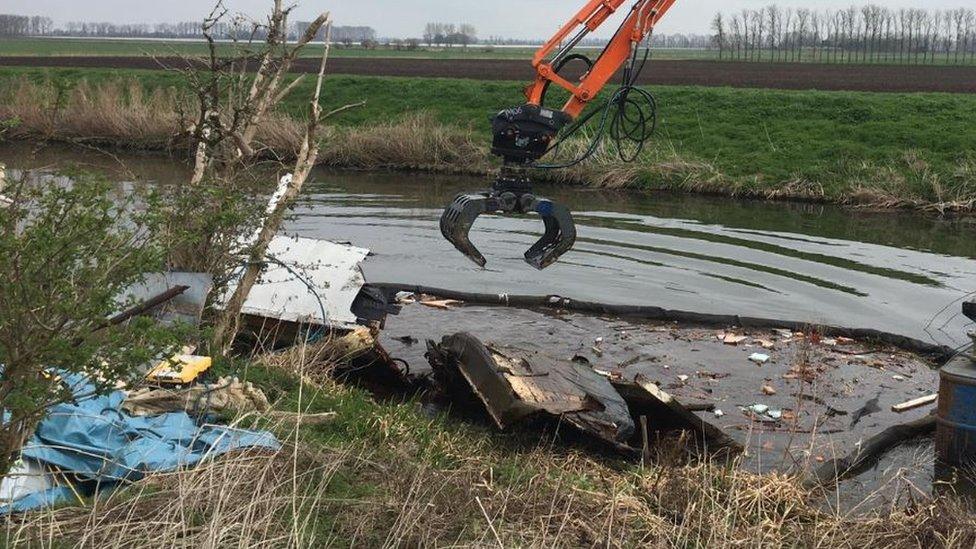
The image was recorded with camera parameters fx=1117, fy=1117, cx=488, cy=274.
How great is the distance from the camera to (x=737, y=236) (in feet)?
64.6

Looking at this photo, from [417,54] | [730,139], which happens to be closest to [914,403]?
[730,139]

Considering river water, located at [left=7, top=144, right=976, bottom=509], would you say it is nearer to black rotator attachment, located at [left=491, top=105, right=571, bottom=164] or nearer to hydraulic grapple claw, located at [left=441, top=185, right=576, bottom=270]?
hydraulic grapple claw, located at [left=441, top=185, right=576, bottom=270]

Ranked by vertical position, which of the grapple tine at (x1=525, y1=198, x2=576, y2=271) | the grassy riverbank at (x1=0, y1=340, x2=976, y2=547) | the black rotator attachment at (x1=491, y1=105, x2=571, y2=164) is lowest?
the grassy riverbank at (x1=0, y1=340, x2=976, y2=547)

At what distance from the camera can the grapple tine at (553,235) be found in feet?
34.3

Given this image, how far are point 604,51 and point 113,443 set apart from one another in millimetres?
6526

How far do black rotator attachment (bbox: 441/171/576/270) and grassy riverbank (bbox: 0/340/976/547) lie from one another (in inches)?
77.5

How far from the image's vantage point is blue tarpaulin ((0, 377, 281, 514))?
6.09 m

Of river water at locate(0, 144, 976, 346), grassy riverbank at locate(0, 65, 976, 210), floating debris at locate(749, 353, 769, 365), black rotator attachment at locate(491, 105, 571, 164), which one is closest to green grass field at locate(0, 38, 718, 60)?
grassy riverbank at locate(0, 65, 976, 210)

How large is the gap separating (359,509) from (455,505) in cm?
51

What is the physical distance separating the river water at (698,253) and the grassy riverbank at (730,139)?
886 mm

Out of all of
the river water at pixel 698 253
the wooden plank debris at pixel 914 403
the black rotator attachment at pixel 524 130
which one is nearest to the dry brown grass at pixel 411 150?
the river water at pixel 698 253

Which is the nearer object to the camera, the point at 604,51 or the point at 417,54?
the point at 604,51

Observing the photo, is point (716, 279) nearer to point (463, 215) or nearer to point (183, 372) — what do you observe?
point (463, 215)

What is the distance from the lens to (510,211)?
401 inches
